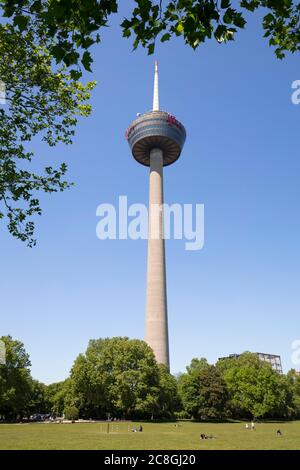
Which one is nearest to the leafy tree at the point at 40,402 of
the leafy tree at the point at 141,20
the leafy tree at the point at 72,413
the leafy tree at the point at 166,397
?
the leafy tree at the point at 72,413

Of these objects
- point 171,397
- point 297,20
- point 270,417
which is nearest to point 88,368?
point 171,397

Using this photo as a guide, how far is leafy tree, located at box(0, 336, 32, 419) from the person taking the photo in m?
66.4

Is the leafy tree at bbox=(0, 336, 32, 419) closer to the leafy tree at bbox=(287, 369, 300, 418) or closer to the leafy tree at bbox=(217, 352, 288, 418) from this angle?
the leafy tree at bbox=(217, 352, 288, 418)

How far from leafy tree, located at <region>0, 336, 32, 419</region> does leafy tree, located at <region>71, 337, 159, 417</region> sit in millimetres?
8717

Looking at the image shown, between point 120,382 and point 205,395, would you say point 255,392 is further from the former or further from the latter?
point 120,382

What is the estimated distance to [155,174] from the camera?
117 meters

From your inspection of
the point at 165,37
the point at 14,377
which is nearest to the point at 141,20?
the point at 165,37

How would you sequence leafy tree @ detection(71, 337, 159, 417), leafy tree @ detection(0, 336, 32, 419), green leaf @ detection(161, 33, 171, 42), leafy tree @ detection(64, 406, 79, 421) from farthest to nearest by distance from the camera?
leafy tree @ detection(71, 337, 159, 417) < leafy tree @ detection(64, 406, 79, 421) < leafy tree @ detection(0, 336, 32, 419) < green leaf @ detection(161, 33, 171, 42)

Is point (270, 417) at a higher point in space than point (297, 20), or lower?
lower

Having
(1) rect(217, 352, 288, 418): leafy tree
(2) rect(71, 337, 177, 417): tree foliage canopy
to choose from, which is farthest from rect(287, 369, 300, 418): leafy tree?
(2) rect(71, 337, 177, 417): tree foliage canopy

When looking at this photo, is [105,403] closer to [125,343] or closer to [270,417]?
[125,343]

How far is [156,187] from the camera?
373ft

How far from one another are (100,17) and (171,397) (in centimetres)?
8095

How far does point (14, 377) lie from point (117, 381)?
1801 centimetres
